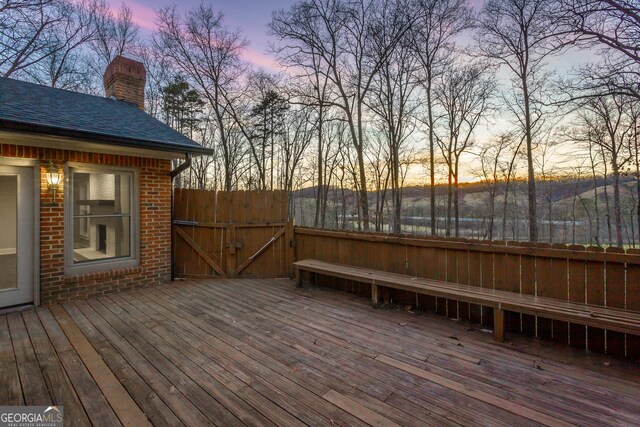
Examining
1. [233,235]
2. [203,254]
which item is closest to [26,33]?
[203,254]

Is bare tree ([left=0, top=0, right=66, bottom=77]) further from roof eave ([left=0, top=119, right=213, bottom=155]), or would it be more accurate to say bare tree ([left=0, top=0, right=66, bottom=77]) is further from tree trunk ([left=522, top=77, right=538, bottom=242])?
tree trunk ([left=522, top=77, right=538, bottom=242])

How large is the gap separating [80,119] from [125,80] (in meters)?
2.98

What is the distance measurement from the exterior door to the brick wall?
0.16m

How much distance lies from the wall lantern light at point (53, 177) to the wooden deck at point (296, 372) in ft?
5.53

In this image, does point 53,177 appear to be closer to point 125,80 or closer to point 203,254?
point 203,254

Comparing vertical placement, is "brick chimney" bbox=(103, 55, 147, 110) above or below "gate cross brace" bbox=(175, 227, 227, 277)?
above

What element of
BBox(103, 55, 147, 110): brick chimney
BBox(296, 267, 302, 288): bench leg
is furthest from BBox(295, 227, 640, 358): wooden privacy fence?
BBox(103, 55, 147, 110): brick chimney

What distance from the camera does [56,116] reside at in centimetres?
428

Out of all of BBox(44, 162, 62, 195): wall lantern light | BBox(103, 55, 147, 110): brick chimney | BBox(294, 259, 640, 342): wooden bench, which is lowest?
BBox(294, 259, 640, 342): wooden bench

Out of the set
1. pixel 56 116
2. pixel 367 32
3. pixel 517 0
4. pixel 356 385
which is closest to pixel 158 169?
pixel 56 116

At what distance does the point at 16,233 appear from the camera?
3.99 m

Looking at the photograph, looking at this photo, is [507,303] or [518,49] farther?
[518,49]

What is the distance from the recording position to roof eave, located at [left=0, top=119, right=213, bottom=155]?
11.5ft

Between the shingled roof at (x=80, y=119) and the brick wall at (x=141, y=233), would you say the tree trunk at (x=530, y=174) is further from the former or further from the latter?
the brick wall at (x=141, y=233)
